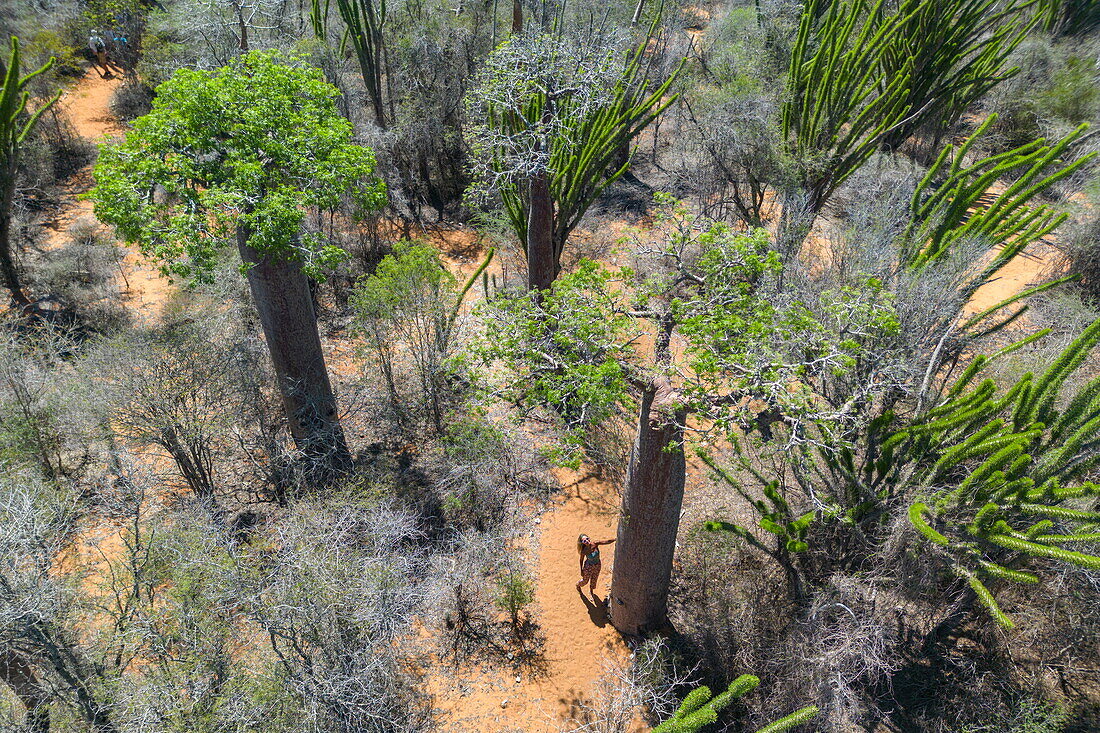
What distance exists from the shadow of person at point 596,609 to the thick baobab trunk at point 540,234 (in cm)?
481

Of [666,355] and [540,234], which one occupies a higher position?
[666,355]

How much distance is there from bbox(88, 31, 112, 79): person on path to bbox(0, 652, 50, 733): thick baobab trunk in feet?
69.9

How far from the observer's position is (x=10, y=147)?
1212cm

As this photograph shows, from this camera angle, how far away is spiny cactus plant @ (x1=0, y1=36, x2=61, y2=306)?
11.6 m

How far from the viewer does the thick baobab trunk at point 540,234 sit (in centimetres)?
977

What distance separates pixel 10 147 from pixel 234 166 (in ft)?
29.8

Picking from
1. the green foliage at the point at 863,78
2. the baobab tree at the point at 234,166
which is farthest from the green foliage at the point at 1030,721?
the baobab tree at the point at 234,166

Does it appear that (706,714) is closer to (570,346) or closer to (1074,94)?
(570,346)

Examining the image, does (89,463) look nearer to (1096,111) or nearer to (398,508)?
(398,508)

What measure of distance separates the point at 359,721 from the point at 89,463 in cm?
758

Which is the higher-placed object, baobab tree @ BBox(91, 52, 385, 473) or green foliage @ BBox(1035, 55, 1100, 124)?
baobab tree @ BBox(91, 52, 385, 473)

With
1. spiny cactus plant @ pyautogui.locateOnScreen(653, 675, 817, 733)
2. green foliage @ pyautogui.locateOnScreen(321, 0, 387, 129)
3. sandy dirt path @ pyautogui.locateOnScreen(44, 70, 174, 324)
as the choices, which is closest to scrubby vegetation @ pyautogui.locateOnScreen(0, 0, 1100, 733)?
spiny cactus plant @ pyautogui.locateOnScreen(653, 675, 817, 733)

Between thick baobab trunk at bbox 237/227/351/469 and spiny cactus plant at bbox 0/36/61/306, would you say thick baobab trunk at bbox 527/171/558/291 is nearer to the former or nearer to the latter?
thick baobab trunk at bbox 237/227/351/469

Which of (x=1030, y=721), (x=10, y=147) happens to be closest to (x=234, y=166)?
(x=10, y=147)
